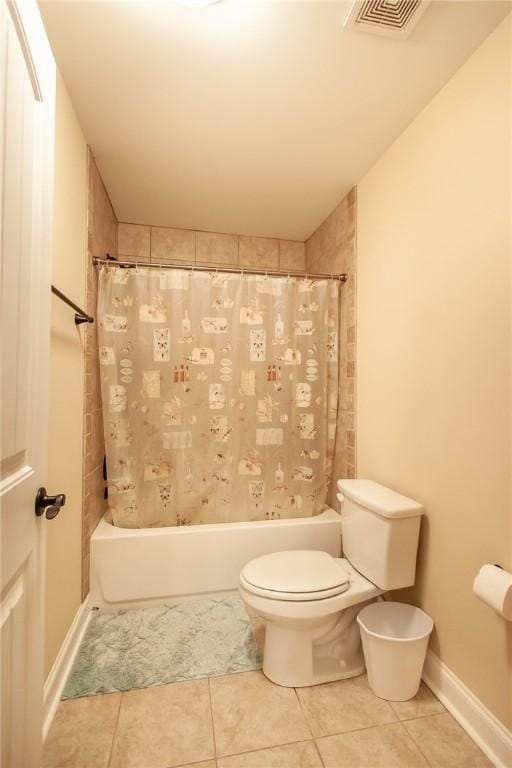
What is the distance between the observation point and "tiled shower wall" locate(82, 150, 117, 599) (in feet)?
5.64

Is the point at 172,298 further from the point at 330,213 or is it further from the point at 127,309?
the point at 330,213

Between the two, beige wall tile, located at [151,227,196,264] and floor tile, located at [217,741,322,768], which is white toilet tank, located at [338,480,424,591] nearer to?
floor tile, located at [217,741,322,768]

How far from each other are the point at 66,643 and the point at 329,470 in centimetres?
154

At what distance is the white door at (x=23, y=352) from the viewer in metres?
0.67

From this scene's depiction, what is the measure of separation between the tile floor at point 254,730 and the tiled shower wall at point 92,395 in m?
0.61

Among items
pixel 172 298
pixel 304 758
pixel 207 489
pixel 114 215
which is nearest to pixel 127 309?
pixel 172 298

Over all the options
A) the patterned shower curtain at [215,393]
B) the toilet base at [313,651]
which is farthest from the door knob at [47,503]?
the patterned shower curtain at [215,393]

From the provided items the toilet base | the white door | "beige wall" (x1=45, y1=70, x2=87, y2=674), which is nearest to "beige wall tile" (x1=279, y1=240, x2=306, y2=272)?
"beige wall" (x1=45, y1=70, x2=87, y2=674)

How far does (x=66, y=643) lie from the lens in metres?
1.42

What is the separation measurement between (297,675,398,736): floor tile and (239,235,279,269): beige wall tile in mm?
2510

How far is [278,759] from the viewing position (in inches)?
43.1

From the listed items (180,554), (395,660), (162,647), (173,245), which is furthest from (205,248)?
(395,660)

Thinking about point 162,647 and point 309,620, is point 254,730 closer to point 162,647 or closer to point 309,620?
point 309,620

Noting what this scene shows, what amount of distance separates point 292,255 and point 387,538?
2164 mm
